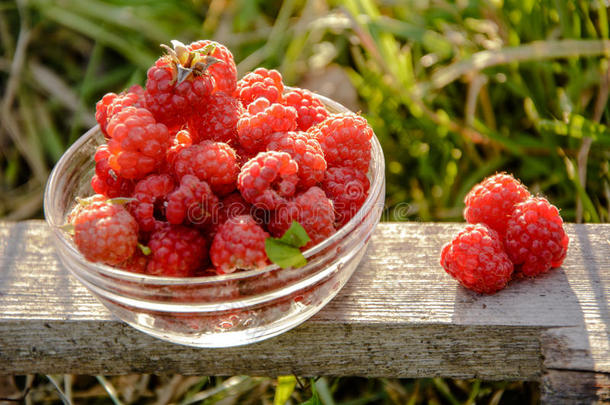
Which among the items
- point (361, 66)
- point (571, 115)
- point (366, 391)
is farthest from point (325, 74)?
point (366, 391)

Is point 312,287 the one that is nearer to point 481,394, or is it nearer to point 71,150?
point 71,150

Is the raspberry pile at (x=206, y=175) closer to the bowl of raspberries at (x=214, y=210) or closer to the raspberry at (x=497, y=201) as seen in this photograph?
the bowl of raspberries at (x=214, y=210)

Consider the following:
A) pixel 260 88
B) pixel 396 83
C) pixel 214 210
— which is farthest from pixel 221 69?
pixel 396 83

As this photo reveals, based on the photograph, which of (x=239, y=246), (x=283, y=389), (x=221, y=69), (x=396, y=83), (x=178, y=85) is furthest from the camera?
(x=396, y=83)

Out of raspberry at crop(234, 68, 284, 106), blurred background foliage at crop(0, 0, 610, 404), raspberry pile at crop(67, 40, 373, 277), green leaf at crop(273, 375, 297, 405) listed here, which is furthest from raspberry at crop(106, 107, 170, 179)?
blurred background foliage at crop(0, 0, 610, 404)

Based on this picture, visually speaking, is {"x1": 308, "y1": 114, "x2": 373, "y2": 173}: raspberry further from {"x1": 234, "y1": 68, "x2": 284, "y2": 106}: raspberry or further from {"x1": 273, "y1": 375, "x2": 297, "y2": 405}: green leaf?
{"x1": 273, "y1": 375, "x2": 297, "y2": 405}: green leaf

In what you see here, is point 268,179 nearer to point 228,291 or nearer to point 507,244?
point 228,291
